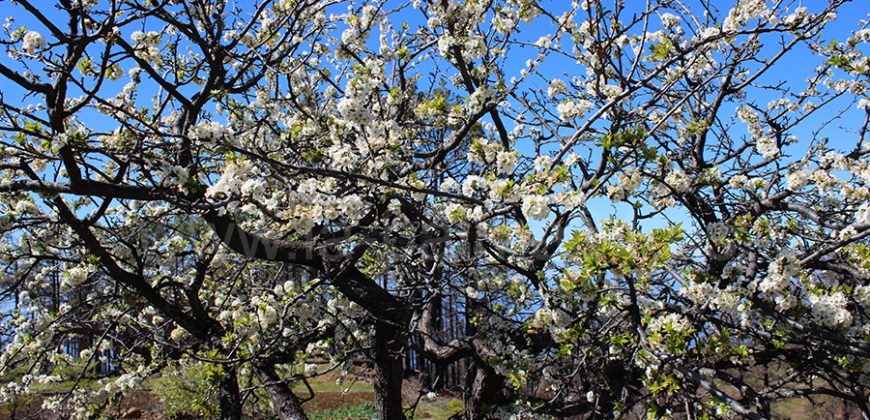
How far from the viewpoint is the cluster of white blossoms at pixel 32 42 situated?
2834mm

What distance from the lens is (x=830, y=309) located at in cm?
274

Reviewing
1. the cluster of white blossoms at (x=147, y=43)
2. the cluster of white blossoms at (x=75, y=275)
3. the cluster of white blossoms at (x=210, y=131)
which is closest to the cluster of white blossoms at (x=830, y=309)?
the cluster of white blossoms at (x=210, y=131)

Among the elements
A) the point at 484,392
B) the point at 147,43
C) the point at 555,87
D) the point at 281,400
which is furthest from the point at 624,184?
the point at 281,400

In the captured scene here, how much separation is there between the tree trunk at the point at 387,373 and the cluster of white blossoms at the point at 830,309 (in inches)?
119

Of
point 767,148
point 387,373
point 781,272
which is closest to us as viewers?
point 781,272

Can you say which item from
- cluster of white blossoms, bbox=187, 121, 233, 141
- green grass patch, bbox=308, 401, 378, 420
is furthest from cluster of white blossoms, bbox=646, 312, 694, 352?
green grass patch, bbox=308, 401, 378, 420

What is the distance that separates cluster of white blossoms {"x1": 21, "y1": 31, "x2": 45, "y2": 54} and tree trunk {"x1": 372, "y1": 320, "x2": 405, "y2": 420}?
3.06m

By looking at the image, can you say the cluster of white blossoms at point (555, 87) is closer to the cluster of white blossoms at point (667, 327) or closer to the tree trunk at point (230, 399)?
the cluster of white blossoms at point (667, 327)

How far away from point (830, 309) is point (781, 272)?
26 centimetres

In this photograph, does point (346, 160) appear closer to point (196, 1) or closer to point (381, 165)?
point (381, 165)

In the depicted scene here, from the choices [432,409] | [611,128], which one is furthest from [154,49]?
[432,409]

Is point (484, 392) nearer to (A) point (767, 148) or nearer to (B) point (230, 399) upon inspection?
(B) point (230, 399)

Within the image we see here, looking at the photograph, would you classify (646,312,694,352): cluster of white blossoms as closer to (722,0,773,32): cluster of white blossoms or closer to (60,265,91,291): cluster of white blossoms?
(722,0,773,32): cluster of white blossoms

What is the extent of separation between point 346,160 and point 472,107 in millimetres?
824
